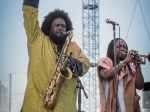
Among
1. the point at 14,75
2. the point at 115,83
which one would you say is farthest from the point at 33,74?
the point at 14,75

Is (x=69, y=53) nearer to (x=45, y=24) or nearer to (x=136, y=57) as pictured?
(x=45, y=24)

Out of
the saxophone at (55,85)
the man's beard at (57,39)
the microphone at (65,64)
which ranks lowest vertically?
the saxophone at (55,85)

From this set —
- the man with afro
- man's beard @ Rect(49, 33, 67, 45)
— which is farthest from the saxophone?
man's beard @ Rect(49, 33, 67, 45)

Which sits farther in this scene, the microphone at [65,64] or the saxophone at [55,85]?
the saxophone at [55,85]

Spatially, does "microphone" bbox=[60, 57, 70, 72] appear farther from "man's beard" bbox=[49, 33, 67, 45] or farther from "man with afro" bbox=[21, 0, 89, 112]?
"man's beard" bbox=[49, 33, 67, 45]

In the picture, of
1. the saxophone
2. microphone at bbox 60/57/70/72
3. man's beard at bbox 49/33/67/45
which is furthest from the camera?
man's beard at bbox 49/33/67/45

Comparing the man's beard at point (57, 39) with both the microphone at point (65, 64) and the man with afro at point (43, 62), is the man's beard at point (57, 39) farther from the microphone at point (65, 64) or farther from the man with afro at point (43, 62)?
the microphone at point (65, 64)

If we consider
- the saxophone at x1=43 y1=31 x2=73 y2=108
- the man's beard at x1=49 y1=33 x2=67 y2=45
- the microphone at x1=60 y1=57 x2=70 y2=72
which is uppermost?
the man's beard at x1=49 y1=33 x2=67 y2=45

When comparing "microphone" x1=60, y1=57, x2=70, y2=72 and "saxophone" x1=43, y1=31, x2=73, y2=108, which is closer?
"microphone" x1=60, y1=57, x2=70, y2=72

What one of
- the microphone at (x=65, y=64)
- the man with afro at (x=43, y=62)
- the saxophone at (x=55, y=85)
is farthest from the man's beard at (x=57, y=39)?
the microphone at (x=65, y=64)

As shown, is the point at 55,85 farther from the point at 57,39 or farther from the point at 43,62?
the point at 57,39

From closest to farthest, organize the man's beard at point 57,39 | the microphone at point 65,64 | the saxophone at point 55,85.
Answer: the microphone at point 65,64, the saxophone at point 55,85, the man's beard at point 57,39

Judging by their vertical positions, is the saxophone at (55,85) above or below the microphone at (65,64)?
below

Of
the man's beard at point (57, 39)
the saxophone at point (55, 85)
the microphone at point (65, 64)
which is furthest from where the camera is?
the man's beard at point (57, 39)
